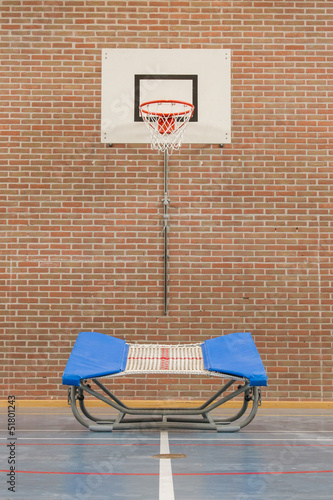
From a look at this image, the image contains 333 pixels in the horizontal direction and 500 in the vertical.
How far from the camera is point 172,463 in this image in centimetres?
454

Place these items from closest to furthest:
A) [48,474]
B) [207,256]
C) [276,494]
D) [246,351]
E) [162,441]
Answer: [276,494]
[48,474]
[162,441]
[246,351]
[207,256]

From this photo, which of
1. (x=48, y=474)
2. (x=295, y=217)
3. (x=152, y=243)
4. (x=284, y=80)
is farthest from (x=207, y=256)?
(x=48, y=474)

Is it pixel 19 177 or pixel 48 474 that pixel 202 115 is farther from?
pixel 48 474

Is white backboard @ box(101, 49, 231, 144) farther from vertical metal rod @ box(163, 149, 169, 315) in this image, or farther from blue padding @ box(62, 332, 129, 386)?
blue padding @ box(62, 332, 129, 386)

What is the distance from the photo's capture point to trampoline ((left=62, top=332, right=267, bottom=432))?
19.0 ft

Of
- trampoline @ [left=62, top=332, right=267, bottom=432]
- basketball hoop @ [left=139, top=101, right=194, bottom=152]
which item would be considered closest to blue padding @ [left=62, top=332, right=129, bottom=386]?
trampoline @ [left=62, top=332, right=267, bottom=432]

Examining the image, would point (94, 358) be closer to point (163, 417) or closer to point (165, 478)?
point (163, 417)

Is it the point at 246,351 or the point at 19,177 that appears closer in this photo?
the point at 246,351

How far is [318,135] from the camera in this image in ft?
26.9

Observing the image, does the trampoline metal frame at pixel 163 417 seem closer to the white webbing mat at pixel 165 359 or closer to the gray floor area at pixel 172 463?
the gray floor area at pixel 172 463

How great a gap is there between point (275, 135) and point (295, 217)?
1.05 metres

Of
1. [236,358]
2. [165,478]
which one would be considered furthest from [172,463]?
[236,358]

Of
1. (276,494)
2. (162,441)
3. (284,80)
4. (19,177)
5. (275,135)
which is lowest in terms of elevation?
A: (162,441)

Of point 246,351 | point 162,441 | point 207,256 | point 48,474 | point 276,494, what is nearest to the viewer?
point 276,494
